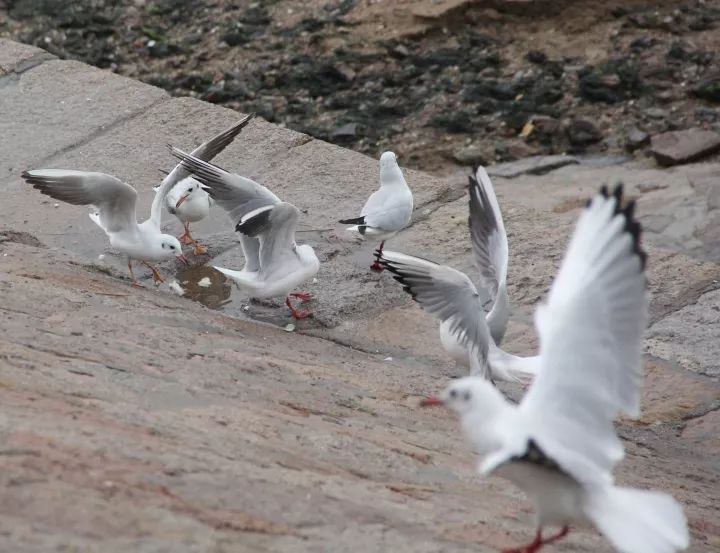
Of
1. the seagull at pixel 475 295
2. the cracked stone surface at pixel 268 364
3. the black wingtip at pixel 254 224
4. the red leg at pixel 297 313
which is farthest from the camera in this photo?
the red leg at pixel 297 313

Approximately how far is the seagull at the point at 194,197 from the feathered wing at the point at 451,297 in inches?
58.1

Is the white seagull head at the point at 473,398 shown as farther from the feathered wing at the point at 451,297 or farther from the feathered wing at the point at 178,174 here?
the feathered wing at the point at 178,174

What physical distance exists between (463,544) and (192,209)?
10.5 ft

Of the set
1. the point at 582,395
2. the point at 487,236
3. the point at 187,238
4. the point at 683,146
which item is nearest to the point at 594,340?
the point at 582,395

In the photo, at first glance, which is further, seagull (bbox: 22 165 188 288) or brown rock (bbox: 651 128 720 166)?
brown rock (bbox: 651 128 720 166)

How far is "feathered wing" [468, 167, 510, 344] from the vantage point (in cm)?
495

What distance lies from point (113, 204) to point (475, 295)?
6.20 feet

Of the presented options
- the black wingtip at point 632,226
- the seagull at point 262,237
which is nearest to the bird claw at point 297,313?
the seagull at point 262,237

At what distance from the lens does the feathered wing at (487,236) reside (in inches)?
195

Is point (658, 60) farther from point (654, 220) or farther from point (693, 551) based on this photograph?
point (693, 551)

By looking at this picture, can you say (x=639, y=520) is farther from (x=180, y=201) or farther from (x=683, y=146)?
(x=683, y=146)

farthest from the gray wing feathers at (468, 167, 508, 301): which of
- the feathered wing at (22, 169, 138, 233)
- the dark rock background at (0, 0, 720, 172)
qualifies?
the dark rock background at (0, 0, 720, 172)

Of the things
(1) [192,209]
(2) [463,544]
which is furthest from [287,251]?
(2) [463,544]

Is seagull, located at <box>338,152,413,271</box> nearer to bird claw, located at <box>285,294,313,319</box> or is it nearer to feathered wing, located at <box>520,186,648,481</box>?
bird claw, located at <box>285,294,313,319</box>
